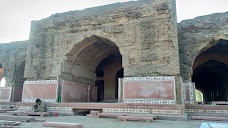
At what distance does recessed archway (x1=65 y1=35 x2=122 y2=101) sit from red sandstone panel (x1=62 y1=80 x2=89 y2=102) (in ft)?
0.81

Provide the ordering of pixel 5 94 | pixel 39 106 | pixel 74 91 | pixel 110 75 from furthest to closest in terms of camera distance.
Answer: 1. pixel 110 75
2. pixel 5 94
3. pixel 74 91
4. pixel 39 106

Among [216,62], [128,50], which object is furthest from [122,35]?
[216,62]

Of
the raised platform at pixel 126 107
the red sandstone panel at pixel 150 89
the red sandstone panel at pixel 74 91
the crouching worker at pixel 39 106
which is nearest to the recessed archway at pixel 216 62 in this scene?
the red sandstone panel at pixel 150 89

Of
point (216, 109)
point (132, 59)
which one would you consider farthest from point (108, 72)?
point (216, 109)

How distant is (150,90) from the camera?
686cm

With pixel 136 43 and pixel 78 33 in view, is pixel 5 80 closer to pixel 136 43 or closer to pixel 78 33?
pixel 78 33

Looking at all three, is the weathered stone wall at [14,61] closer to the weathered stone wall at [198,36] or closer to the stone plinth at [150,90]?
the stone plinth at [150,90]

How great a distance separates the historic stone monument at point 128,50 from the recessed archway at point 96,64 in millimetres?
44

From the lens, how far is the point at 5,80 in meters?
11.3

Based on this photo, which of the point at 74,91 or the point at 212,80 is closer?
the point at 74,91

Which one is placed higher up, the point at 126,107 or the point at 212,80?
the point at 212,80

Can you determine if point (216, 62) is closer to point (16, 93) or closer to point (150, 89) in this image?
point (150, 89)

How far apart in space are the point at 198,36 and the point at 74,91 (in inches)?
225

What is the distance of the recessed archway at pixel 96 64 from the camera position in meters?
8.80
